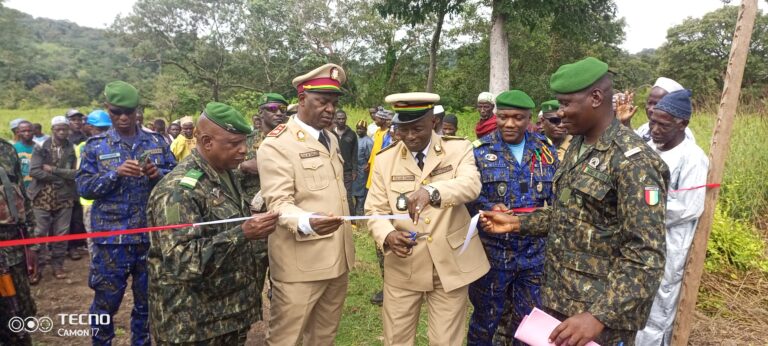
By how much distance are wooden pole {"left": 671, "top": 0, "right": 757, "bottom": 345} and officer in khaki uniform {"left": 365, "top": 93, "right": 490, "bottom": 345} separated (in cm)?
154

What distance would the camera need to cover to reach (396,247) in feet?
8.77

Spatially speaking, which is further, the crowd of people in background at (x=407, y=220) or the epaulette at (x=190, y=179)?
the epaulette at (x=190, y=179)

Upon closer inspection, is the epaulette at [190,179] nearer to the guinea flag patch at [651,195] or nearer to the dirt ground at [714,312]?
the guinea flag patch at [651,195]

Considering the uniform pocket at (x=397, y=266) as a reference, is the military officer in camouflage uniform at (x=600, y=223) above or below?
above

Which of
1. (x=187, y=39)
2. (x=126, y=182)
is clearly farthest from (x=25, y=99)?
(x=126, y=182)

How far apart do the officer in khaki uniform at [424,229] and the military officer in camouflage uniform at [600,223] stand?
0.66 metres

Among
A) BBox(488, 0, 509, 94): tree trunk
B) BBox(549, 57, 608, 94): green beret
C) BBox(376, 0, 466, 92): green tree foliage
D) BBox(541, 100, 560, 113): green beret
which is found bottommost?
BBox(541, 100, 560, 113): green beret

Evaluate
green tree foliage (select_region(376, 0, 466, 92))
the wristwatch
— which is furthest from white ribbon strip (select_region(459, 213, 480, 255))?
green tree foliage (select_region(376, 0, 466, 92))

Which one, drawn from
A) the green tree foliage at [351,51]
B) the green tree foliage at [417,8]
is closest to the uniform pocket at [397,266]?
the green tree foliage at [417,8]

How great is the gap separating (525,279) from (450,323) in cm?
75

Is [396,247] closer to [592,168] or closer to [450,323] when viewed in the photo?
[450,323]

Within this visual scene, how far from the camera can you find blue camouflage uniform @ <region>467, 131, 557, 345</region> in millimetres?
3271

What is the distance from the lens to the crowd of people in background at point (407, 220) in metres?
2.07

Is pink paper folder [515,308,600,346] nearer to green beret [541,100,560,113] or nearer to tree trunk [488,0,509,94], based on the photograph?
green beret [541,100,560,113]
